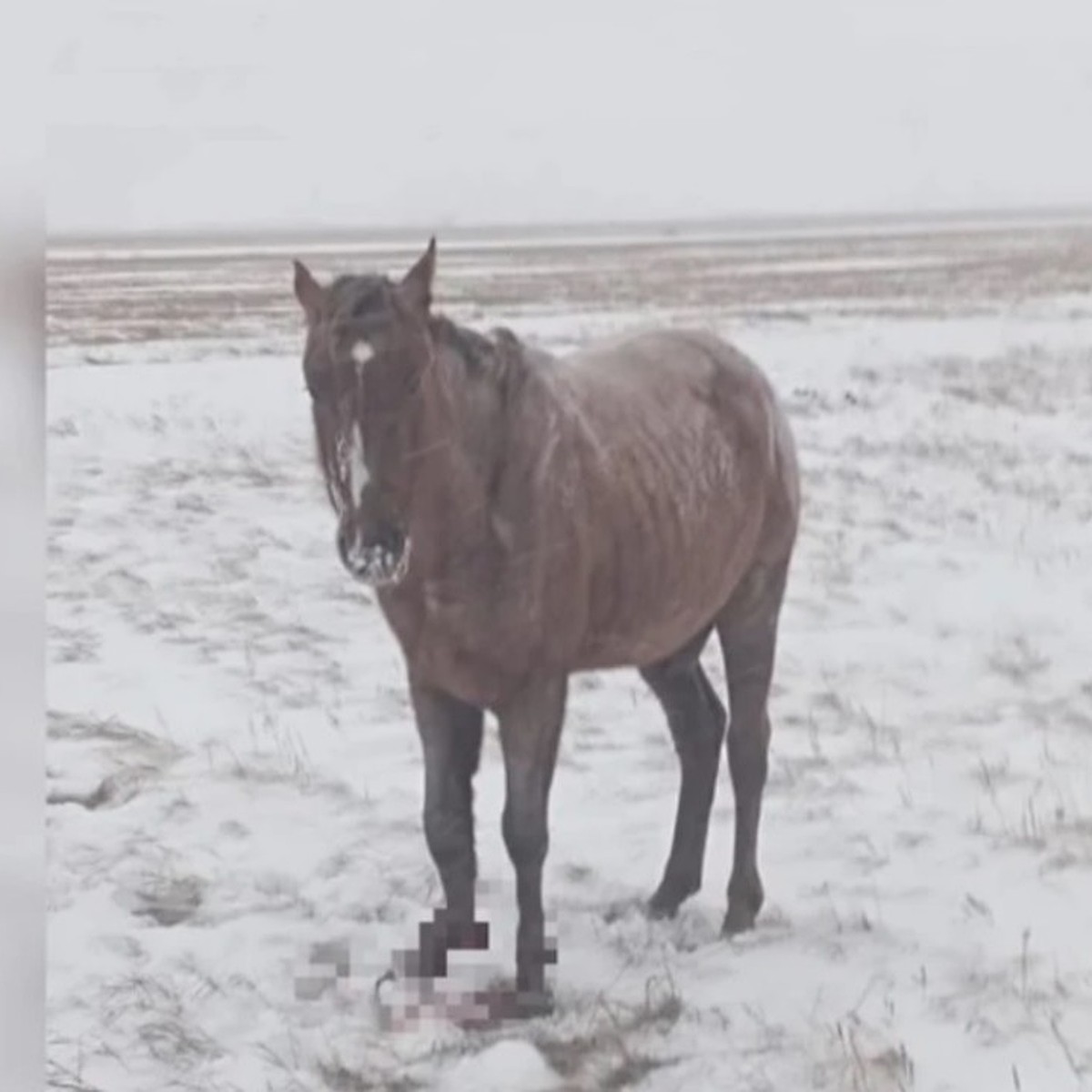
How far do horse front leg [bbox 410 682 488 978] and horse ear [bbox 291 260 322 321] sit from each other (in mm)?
237

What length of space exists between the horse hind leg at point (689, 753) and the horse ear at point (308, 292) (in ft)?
1.04

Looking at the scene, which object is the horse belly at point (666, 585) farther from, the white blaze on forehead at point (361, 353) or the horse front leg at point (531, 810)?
the white blaze on forehead at point (361, 353)

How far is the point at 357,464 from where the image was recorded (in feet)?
3.02

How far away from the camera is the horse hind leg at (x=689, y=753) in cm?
105

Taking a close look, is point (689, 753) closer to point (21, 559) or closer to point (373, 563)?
point (373, 563)

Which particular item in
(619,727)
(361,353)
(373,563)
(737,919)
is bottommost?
(737,919)

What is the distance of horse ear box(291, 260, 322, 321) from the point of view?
938 millimetres

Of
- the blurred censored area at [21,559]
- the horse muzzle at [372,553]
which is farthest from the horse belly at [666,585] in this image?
the blurred censored area at [21,559]

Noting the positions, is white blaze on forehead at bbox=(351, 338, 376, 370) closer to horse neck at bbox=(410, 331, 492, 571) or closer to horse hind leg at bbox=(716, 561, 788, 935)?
horse neck at bbox=(410, 331, 492, 571)

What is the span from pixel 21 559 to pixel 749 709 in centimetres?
48

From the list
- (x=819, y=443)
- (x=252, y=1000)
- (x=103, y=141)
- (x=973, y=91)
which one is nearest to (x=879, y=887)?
(x=819, y=443)

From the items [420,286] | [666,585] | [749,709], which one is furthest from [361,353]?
[749,709]

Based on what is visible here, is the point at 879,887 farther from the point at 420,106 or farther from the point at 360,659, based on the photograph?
the point at 420,106

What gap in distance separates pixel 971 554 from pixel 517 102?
16.6 inches
